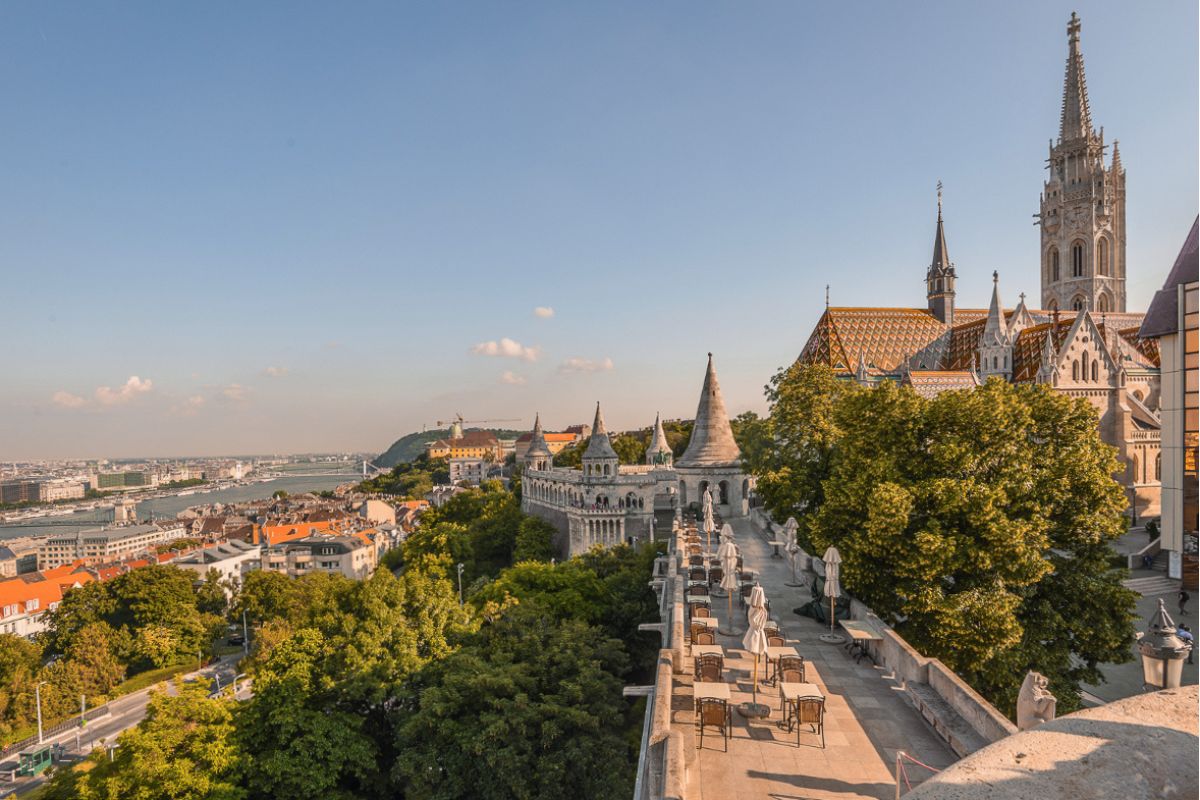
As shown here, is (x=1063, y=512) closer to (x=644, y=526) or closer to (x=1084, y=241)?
(x=644, y=526)

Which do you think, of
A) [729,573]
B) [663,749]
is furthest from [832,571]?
[663,749]

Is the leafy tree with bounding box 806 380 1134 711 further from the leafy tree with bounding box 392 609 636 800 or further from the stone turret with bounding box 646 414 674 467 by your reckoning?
the stone turret with bounding box 646 414 674 467

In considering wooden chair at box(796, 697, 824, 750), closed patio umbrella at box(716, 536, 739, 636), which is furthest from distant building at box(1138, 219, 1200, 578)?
wooden chair at box(796, 697, 824, 750)

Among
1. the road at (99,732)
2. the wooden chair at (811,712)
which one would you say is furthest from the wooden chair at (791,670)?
the road at (99,732)

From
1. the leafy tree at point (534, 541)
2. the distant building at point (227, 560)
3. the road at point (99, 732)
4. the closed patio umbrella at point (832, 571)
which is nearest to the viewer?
the closed patio umbrella at point (832, 571)

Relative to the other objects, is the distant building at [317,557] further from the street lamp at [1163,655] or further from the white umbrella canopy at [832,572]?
the street lamp at [1163,655]

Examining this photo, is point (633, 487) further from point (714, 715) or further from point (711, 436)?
point (714, 715)
